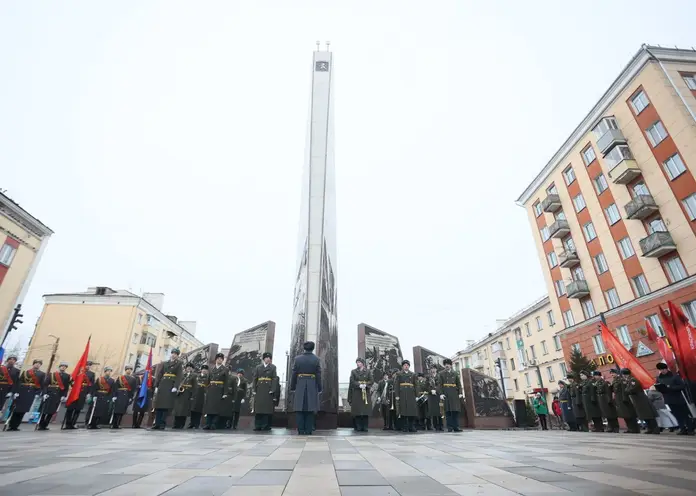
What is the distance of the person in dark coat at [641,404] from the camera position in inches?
369

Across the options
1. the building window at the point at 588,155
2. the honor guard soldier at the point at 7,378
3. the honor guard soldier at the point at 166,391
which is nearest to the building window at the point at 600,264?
the building window at the point at 588,155

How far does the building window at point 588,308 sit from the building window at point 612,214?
4.93 meters

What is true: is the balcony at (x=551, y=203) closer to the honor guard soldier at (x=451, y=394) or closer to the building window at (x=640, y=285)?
the building window at (x=640, y=285)

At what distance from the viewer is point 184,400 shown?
9.51 m

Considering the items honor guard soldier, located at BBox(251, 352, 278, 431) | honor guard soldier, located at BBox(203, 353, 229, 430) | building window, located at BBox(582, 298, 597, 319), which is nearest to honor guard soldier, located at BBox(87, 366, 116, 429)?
honor guard soldier, located at BBox(203, 353, 229, 430)

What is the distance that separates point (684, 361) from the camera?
27.1 ft

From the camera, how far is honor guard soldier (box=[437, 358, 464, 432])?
10117 millimetres

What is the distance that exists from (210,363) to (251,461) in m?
9.44

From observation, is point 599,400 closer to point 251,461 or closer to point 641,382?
point 641,382

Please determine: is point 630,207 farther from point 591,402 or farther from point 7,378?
point 7,378

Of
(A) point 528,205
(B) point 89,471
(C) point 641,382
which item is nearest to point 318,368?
(B) point 89,471

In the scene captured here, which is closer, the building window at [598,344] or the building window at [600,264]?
the building window at [598,344]

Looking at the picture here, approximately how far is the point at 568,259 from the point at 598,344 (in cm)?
559

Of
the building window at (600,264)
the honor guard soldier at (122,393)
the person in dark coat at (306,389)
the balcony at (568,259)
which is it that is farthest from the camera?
the balcony at (568,259)
